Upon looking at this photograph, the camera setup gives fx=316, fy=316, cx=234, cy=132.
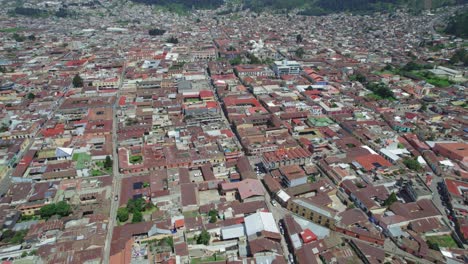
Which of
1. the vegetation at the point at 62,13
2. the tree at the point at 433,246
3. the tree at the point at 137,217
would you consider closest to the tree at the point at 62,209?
the tree at the point at 137,217

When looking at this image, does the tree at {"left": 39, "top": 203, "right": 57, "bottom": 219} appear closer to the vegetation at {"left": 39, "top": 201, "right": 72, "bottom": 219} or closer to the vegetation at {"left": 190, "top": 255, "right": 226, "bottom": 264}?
the vegetation at {"left": 39, "top": 201, "right": 72, "bottom": 219}

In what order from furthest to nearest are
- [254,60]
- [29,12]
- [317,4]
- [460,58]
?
1. [317,4]
2. [29,12]
3. [254,60]
4. [460,58]

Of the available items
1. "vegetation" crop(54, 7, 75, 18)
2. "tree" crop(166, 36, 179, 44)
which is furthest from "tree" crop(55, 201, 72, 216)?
"vegetation" crop(54, 7, 75, 18)

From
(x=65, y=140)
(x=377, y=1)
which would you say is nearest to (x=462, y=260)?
(x=65, y=140)

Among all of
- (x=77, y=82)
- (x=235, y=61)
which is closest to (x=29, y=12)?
(x=77, y=82)

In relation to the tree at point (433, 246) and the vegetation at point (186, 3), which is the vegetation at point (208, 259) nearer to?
the tree at point (433, 246)

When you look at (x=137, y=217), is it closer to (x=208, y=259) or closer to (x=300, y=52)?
(x=208, y=259)

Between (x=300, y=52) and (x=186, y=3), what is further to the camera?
(x=186, y=3)
